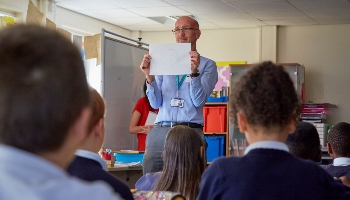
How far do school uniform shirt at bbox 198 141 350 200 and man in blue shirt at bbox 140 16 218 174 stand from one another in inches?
81.0

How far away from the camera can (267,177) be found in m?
1.66

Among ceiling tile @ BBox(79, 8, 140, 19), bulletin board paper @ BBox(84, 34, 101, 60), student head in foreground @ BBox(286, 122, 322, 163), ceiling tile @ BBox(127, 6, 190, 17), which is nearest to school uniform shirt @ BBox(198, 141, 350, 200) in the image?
student head in foreground @ BBox(286, 122, 322, 163)

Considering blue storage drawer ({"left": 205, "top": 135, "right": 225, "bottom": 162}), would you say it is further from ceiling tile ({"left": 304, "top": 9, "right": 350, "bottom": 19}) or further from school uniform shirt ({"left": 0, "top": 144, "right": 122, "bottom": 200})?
school uniform shirt ({"left": 0, "top": 144, "right": 122, "bottom": 200})

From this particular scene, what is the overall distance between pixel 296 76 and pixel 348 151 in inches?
228

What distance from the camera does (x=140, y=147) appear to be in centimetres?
620

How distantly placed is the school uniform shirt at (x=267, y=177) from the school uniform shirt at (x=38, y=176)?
3.41 feet

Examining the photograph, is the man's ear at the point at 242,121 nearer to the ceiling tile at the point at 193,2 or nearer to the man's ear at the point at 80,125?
the man's ear at the point at 80,125

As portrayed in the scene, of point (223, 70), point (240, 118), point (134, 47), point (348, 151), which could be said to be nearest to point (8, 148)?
point (240, 118)

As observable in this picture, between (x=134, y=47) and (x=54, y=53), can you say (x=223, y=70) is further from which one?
(x=54, y=53)

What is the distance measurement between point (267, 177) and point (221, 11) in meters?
6.83

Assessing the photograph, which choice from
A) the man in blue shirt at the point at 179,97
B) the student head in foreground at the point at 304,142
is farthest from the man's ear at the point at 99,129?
the man in blue shirt at the point at 179,97

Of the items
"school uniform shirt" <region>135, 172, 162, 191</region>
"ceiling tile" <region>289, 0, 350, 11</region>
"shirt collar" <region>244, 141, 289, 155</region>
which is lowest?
"school uniform shirt" <region>135, 172, 162, 191</region>

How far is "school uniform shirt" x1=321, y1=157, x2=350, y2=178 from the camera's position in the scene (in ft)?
8.90

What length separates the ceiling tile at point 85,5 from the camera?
7928 millimetres
